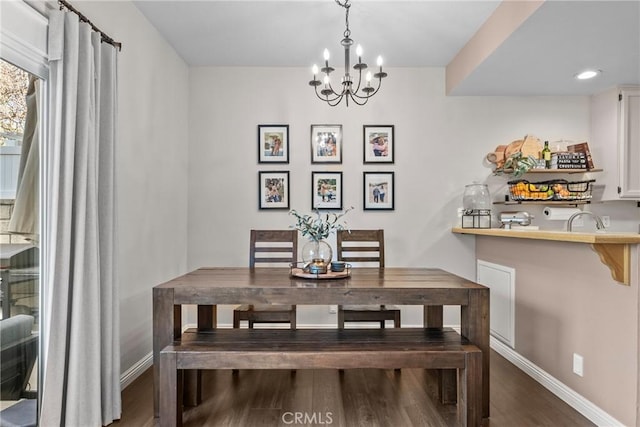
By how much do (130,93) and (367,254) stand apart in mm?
2462

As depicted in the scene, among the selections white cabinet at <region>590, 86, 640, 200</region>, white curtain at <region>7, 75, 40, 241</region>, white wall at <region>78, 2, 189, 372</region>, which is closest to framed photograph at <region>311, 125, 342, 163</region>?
white wall at <region>78, 2, 189, 372</region>

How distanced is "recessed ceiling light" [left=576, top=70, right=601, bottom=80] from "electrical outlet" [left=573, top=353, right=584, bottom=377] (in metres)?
2.33

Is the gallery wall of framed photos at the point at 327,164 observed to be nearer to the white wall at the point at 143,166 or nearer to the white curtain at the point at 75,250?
the white wall at the point at 143,166

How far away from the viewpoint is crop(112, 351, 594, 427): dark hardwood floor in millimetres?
2189

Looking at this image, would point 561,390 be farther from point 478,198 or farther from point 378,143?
point 378,143

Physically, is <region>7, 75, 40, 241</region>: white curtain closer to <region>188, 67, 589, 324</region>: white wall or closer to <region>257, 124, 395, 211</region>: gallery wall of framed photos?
<region>188, 67, 589, 324</region>: white wall

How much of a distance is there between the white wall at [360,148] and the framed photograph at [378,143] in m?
0.06

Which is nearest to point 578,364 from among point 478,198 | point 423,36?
point 478,198

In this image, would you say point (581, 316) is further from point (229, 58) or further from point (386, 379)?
point (229, 58)

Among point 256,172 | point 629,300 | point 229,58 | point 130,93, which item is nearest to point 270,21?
point 229,58

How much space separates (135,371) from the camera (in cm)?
280

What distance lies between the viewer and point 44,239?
1948mm

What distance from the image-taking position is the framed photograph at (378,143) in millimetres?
3932

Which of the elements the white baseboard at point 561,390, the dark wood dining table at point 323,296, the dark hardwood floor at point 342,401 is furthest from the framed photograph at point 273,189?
the white baseboard at point 561,390
